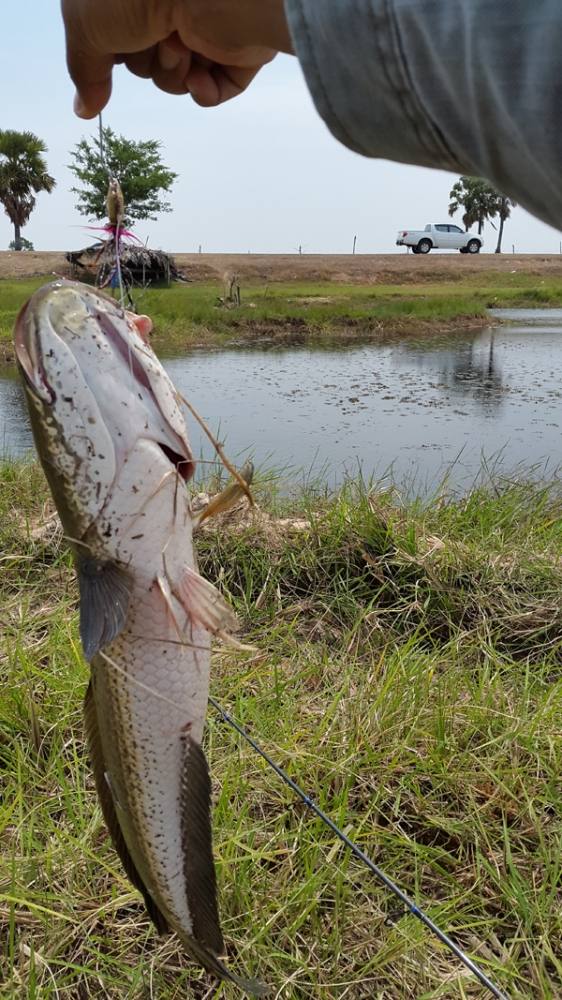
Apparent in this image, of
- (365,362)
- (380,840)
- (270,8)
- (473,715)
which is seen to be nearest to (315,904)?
(380,840)

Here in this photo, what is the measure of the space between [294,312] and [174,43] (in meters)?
20.5

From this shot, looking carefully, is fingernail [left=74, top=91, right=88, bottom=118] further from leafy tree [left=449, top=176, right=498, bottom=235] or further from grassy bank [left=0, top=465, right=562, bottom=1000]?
leafy tree [left=449, top=176, right=498, bottom=235]

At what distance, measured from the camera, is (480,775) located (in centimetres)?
257

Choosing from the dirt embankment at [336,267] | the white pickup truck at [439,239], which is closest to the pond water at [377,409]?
the dirt embankment at [336,267]

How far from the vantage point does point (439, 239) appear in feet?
135

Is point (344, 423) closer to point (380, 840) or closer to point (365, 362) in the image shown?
point (365, 362)

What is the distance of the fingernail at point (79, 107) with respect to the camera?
5.56 ft

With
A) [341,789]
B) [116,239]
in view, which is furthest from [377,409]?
[116,239]

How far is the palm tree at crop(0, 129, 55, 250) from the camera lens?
44.1m

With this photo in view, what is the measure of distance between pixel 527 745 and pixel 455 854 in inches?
18.8

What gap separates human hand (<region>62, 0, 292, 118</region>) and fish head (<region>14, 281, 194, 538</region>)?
1.54 ft

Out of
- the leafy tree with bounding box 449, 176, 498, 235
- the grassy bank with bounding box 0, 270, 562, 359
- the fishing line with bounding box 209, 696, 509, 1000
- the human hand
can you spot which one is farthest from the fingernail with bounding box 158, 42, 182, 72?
the leafy tree with bounding box 449, 176, 498, 235

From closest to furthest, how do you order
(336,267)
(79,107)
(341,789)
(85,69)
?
(85,69), (79,107), (341,789), (336,267)

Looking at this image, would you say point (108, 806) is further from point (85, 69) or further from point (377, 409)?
point (377, 409)
